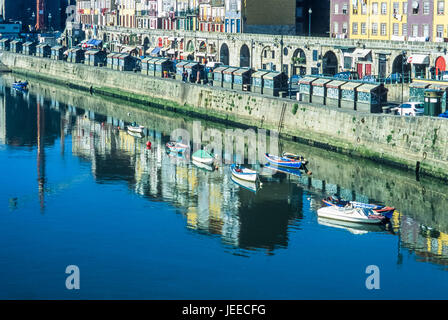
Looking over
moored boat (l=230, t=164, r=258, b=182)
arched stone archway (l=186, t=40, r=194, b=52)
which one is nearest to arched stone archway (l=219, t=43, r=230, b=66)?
arched stone archway (l=186, t=40, r=194, b=52)

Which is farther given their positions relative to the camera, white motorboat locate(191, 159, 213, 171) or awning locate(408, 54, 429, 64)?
awning locate(408, 54, 429, 64)

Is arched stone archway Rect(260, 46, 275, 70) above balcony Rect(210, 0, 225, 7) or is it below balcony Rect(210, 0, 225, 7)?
below

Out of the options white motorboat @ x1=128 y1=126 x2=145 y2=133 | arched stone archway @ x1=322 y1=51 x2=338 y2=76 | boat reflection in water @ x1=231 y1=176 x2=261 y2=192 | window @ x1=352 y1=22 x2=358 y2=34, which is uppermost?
window @ x1=352 y1=22 x2=358 y2=34

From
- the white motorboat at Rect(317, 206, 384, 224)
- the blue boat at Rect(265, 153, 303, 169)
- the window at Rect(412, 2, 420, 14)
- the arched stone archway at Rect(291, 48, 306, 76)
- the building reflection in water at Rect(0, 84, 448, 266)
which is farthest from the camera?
the arched stone archway at Rect(291, 48, 306, 76)

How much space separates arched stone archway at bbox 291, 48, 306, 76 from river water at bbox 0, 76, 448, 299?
123 ft

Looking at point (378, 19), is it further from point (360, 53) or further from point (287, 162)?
point (287, 162)

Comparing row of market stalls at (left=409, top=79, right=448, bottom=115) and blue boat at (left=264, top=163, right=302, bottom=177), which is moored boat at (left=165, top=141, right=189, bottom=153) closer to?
blue boat at (left=264, top=163, right=302, bottom=177)

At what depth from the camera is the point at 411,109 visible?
86562mm

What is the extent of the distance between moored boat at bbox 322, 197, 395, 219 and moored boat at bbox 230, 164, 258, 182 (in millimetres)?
9782

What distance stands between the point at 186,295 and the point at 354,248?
14179 mm

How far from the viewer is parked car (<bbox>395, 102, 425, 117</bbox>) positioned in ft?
282

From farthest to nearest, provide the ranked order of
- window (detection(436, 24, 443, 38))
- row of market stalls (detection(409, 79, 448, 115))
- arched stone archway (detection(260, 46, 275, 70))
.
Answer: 1. arched stone archway (detection(260, 46, 275, 70))
2. window (detection(436, 24, 443, 38))
3. row of market stalls (detection(409, 79, 448, 115))

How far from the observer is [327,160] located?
84.8 meters

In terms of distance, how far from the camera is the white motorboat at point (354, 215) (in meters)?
65.0
